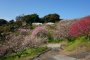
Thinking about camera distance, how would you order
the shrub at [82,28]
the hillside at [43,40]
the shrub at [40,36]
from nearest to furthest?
the hillside at [43,40] < the shrub at [82,28] < the shrub at [40,36]

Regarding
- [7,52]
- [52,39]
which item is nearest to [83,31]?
[52,39]

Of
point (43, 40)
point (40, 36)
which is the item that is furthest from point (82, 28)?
point (40, 36)

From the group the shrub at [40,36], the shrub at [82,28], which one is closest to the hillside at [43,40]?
the shrub at [40,36]

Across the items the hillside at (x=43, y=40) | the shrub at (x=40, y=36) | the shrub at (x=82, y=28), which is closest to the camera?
the hillside at (x=43, y=40)

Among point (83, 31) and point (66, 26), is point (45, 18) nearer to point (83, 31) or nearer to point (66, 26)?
point (66, 26)

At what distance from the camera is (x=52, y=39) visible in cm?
3045

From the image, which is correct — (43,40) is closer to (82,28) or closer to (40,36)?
(40,36)

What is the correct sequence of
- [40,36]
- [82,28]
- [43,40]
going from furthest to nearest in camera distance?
1. [40,36]
2. [43,40]
3. [82,28]

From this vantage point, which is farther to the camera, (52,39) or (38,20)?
(38,20)

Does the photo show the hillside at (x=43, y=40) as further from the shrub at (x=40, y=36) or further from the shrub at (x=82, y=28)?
the shrub at (x=82, y=28)

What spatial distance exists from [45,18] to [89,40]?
2209 inches

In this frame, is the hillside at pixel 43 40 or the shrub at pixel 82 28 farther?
the shrub at pixel 82 28

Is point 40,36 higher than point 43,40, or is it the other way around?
point 40,36

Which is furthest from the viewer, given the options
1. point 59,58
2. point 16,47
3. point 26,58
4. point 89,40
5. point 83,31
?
point 16,47
